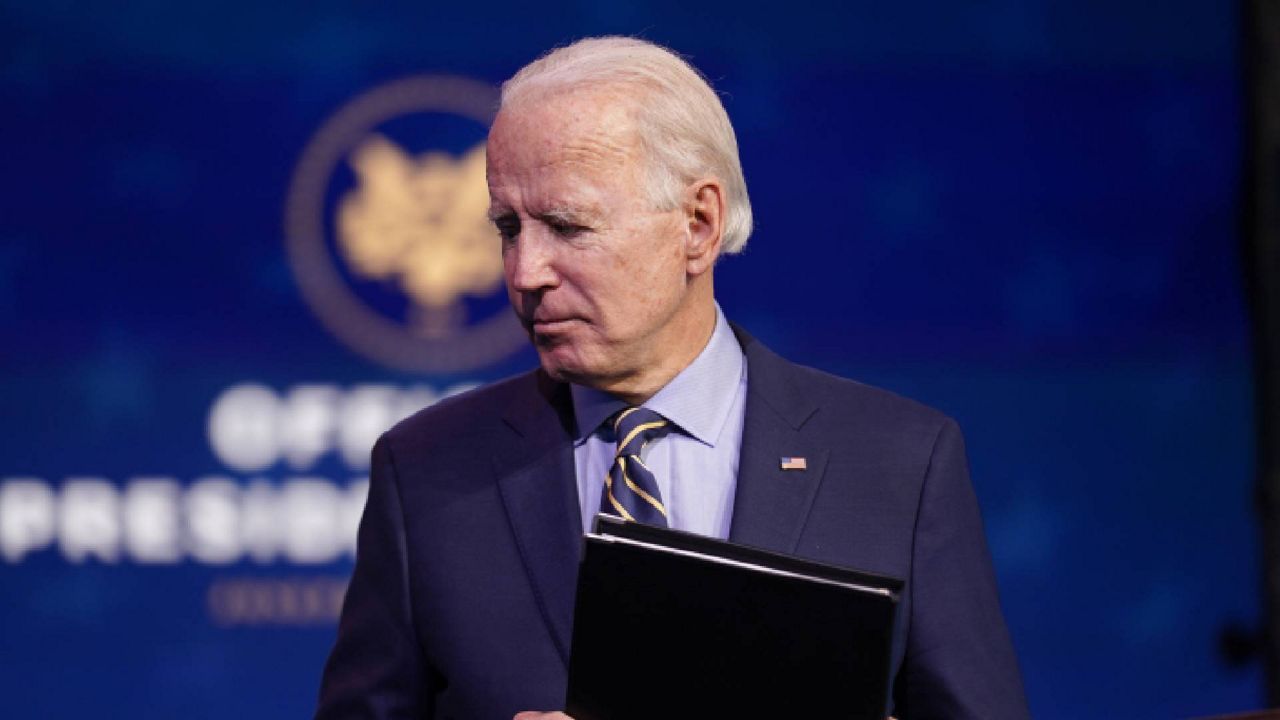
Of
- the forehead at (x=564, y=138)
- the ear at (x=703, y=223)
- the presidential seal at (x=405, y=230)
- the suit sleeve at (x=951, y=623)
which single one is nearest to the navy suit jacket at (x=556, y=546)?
the suit sleeve at (x=951, y=623)

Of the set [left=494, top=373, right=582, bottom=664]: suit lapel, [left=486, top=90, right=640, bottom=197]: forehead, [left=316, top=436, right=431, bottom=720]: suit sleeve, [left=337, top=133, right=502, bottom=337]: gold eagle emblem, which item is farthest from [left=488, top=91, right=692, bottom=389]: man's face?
[left=337, top=133, right=502, bottom=337]: gold eagle emblem

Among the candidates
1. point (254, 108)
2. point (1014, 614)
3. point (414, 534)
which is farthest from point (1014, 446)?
point (414, 534)

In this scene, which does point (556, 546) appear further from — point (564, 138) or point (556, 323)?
point (564, 138)

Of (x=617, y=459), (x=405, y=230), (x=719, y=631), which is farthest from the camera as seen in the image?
(x=405, y=230)

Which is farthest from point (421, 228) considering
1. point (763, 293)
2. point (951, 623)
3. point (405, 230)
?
point (951, 623)

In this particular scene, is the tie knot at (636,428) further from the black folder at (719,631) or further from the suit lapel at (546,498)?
the black folder at (719,631)

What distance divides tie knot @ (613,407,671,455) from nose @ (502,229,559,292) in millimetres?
180

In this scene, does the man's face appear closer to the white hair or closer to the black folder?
the white hair

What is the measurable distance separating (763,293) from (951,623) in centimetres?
159

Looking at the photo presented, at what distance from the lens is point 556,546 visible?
1513 millimetres

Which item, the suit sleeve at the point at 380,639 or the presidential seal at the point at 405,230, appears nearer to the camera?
the suit sleeve at the point at 380,639

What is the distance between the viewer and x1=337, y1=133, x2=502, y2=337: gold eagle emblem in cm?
293

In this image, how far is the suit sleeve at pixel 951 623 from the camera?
1.48 metres

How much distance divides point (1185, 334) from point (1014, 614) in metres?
0.71
